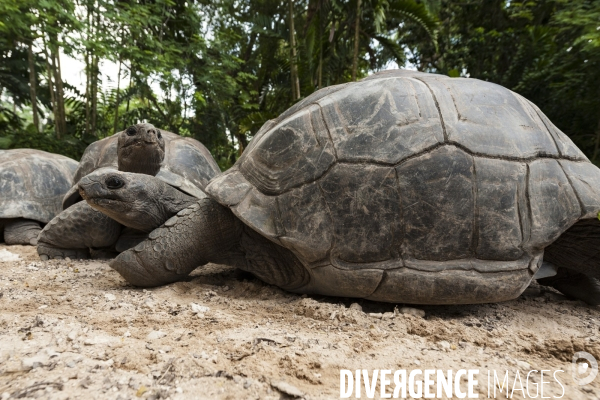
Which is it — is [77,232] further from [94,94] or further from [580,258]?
[94,94]

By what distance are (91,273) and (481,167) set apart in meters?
2.85

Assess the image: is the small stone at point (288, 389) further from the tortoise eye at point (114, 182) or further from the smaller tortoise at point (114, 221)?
the smaller tortoise at point (114, 221)

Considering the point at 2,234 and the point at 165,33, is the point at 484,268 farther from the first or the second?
the point at 165,33

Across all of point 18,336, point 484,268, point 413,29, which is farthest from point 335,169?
point 413,29

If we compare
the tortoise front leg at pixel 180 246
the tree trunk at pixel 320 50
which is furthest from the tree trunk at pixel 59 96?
the tortoise front leg at pixel 180 246

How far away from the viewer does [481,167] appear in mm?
2102

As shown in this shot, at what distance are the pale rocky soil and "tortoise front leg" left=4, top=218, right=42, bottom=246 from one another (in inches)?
90.3

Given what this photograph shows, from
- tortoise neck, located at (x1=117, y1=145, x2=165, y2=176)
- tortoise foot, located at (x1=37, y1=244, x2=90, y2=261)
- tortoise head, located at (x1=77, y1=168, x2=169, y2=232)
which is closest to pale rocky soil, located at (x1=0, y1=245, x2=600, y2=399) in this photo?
tortoise head, located at (x1=77, y1=168, x2=169, y2=232)

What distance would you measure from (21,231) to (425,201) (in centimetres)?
478

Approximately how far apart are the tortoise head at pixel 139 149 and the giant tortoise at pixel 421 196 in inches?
49.8

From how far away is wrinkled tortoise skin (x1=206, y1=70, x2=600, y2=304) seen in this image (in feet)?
6.86

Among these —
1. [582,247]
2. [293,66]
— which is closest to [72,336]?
[582,247]

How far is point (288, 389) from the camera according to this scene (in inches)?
51.9

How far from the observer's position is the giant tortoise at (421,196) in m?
2.09
